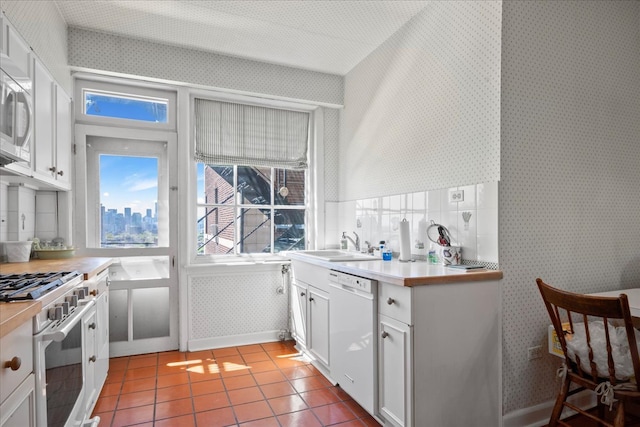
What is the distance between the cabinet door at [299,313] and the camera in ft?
10.5

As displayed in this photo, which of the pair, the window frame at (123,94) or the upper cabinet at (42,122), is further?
the window frame at (123,94)

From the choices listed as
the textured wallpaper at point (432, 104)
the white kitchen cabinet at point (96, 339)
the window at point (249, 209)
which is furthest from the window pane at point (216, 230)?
the textured wallpaper at point (432, 104)

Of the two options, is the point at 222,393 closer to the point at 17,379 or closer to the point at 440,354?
the point at 440,354

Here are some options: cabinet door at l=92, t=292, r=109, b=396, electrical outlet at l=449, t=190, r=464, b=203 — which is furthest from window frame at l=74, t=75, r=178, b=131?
electrical outlet at l=449, t=190, r=464, b=203

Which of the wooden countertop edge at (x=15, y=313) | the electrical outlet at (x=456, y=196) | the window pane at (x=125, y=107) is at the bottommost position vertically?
the wooden countertop edge at (x=15, y=313)

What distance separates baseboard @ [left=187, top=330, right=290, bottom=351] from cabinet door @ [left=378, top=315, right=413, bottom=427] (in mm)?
1777

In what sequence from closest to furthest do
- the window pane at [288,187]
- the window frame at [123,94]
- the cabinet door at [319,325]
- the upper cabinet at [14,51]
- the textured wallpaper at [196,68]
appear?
the upper cabinet at [14,51]
the cabinet door at [319,325]
the textured wallpaper at [196,68]
the window frame at [123,94]
the window pane at [288,187]

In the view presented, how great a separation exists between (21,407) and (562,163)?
9.38 feet

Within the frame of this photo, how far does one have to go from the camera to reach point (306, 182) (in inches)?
159

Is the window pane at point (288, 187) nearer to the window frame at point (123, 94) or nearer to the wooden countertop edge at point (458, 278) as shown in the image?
the window frame at point (123, 94)

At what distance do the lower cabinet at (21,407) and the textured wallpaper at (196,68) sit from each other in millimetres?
2699

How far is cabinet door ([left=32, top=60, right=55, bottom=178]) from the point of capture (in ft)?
7.15

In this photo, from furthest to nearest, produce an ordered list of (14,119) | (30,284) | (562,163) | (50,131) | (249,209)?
(249,209) < (50,131) < (562,163) < (14,119) < (30,284)

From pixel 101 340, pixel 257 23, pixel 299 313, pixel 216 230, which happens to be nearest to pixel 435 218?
pixel 299 313
